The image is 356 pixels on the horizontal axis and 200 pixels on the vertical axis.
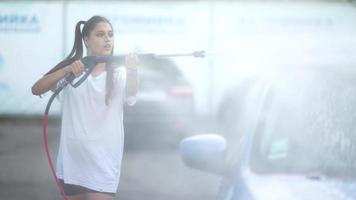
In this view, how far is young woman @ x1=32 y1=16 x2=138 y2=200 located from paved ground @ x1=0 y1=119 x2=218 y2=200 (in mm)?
2517

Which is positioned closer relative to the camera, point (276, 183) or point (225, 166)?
point (276, 183)

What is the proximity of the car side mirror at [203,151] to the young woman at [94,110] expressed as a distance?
0.82 m

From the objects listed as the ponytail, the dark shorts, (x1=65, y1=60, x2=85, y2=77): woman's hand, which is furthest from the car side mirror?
(x1=65, y1=60, x2=85, y2=77): woman's hand

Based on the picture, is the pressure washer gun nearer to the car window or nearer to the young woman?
the young woman

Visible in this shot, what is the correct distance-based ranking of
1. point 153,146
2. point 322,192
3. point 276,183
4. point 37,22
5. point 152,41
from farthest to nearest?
1. point 152,41
2. point 37,22
3. point 153,146
4. point 276,183
5. point 322,192

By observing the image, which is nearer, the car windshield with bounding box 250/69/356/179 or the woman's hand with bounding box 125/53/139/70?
the woman's hand with bounding box 125/53/139/70

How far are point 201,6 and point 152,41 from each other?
98cm

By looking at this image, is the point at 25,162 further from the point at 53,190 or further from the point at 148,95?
the point at 53,190

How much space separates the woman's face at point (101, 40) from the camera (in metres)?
2.29

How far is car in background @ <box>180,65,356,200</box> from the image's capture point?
288cm

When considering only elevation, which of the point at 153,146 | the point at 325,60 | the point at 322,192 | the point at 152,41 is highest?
the point at 325,60

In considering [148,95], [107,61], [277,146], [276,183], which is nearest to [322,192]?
[276,183]

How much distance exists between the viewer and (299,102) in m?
3.38

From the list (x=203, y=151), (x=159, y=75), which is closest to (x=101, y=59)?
(x=203, y=151)
